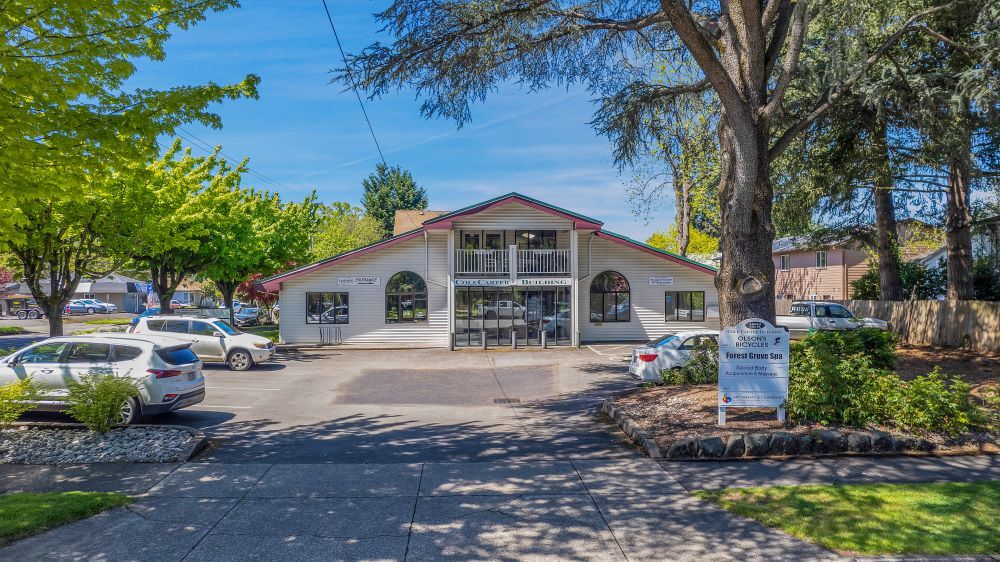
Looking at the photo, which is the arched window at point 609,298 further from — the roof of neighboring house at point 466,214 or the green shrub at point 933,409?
the green shrub at point 933,409

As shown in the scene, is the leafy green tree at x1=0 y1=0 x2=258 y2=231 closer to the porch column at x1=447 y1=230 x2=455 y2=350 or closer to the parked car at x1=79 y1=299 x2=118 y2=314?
the porch column at x1=447 y1=230 x2=455 y2=350

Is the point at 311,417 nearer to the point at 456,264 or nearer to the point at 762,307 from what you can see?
the point at 762,307

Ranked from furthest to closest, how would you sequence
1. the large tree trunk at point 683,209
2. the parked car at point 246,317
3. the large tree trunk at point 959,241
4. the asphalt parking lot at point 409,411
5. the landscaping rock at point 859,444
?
the parked car at point 246,317 → the large tree trunk at point 683,209 → the large tree trunk at point 959,241 → the asphalt parking lot at point 409,411 → the landscaping rock at point 859,444

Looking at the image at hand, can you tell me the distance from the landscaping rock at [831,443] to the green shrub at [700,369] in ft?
12.2

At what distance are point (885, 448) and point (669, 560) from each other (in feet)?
15.6

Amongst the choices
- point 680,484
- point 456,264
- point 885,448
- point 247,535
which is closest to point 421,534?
point 247,535

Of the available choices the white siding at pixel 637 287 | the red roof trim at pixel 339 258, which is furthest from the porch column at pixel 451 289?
the white siding at pixel 637 287

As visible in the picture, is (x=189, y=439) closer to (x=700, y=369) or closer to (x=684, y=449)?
(x=684, y=449)

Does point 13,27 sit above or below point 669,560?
above

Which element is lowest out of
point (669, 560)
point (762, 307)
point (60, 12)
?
point (669, 560)

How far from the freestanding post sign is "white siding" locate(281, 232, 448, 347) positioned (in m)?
17.1

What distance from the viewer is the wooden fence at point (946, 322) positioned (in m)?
15.8

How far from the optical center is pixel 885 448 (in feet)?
25.8

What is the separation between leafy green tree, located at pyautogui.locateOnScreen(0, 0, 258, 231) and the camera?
652 centimetres
